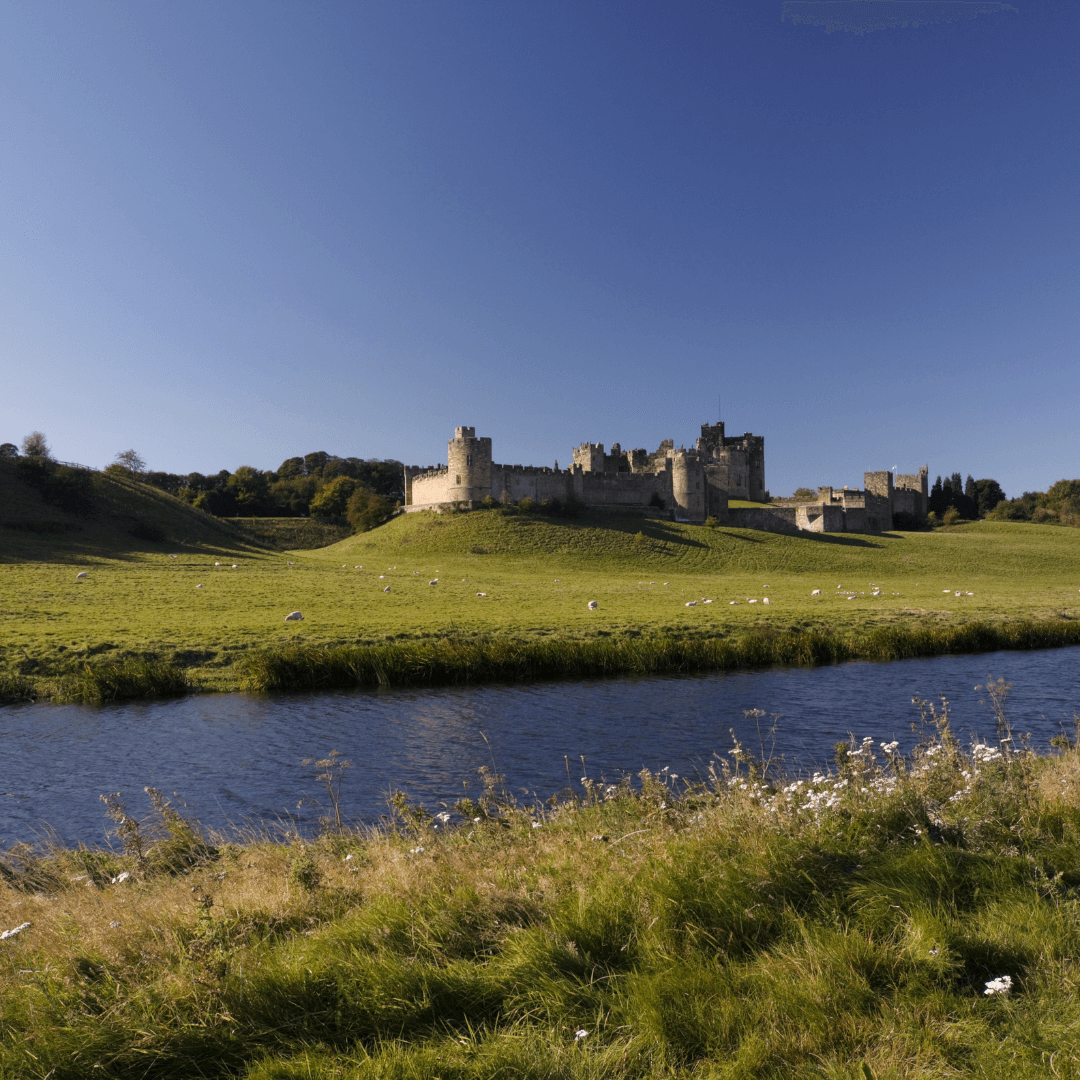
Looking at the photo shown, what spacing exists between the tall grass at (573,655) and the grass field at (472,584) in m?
1.27

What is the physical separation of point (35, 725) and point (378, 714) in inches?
273

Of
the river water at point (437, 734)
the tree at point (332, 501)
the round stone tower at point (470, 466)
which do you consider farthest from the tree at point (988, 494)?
the river water at point (437, 734)

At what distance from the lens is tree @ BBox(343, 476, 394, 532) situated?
79.0m

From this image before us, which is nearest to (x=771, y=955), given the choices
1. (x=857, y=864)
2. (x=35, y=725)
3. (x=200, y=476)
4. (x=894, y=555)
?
(x=857, y=864)

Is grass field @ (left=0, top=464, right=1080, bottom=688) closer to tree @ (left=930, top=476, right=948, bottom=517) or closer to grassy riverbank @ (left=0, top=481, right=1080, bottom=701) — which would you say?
grassy riverbank @ (left=0, top=481, right=1080, bottom=701)

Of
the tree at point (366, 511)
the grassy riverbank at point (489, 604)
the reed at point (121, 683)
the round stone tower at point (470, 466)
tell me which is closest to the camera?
the reed at point (121, 683)

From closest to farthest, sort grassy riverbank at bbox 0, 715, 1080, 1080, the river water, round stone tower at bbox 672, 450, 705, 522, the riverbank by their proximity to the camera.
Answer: grassy riverbank at bbox 0, 715, 1080, 1080
the river water
the riverbank
round stone tower at bbox 672, 450, 705, 522

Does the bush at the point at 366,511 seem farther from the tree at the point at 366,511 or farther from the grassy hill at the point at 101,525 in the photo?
the grassy hill at the point at 101,525

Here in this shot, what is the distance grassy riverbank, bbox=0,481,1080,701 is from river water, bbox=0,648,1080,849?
5.49ft

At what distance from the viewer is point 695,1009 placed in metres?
4.14

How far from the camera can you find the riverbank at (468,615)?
20.3 m

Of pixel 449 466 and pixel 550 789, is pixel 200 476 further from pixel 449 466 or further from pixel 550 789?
pixel 550 789

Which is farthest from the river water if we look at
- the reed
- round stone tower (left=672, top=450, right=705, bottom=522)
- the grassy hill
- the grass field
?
round stone tower (left=672, top=450, right=705, bottom=522)

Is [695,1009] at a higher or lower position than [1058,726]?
higher
